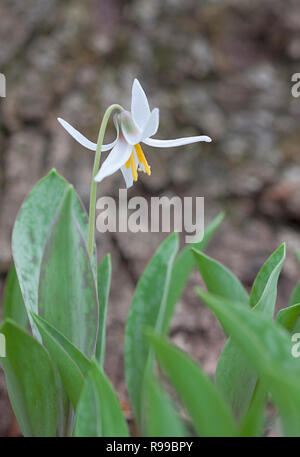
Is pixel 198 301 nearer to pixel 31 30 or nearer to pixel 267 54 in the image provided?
pixel 267 54

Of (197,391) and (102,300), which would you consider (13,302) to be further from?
(197,391)

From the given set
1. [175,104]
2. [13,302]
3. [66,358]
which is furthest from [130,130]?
[175,104]

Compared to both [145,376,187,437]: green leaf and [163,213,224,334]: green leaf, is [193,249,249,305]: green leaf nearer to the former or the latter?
[163,213,224,334]: green leaf

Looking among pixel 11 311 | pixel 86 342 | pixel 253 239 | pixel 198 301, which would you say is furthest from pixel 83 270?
pixel 253 239

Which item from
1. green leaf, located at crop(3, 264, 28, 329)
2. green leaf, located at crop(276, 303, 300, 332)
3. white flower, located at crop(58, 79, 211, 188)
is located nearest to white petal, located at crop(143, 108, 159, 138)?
white flower, located at crop(58, 79, 211, 188)

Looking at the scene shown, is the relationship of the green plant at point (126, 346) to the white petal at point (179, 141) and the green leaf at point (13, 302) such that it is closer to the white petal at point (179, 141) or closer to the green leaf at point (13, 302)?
the green leaf at point (13, 302)

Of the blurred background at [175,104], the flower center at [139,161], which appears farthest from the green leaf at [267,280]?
the blurred background at [175,104]
